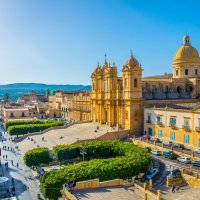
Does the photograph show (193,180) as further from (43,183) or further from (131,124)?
(131,124)

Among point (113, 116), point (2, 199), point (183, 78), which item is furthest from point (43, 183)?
point (183, 78)

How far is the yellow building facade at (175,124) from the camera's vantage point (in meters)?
44.3

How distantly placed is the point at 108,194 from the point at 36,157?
2071 cm

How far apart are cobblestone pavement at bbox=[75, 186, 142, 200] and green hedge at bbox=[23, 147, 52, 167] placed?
1923cm

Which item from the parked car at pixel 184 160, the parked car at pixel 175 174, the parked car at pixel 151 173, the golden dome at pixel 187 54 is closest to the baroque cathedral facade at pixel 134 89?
the golden dome at pixel 187 54

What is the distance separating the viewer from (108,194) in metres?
25.3

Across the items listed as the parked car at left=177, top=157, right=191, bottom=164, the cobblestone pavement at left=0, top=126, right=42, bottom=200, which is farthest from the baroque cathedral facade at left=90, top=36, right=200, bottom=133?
the cobblestone pavement at left=0, top=126, right=42, bottom=200

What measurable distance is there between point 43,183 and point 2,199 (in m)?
6.23

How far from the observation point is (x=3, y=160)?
51.3 m

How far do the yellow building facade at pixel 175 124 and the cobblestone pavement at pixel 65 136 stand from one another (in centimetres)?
948

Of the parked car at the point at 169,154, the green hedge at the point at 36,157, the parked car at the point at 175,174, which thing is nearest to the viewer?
the parked car at the point at 175,174

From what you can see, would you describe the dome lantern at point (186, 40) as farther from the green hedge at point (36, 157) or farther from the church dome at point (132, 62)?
the green hedge at point (36, 157)

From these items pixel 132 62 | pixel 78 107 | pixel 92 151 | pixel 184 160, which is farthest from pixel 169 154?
pixel 78 107

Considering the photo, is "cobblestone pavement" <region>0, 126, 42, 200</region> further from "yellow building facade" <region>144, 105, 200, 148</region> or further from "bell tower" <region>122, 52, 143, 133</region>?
"yellow building facade" <region>144, 105, 200, 148</region>
